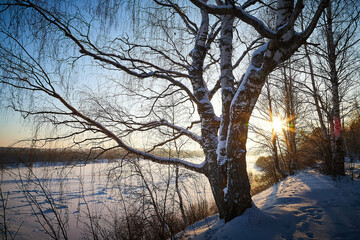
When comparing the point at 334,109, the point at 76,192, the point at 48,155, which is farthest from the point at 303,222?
the point at 76,192

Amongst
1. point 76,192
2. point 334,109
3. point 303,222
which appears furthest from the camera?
point 76,192

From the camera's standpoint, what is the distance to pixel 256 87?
243cm

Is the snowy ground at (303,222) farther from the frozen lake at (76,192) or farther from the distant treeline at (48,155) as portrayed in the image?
the distant treeline at (48,155)

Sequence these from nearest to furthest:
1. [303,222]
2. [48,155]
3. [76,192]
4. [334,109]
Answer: [303,222]
[48,155]
[334,109]
[76,192]

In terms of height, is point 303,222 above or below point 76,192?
above

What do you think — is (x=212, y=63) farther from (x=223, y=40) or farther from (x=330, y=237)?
(x=330, y=237)

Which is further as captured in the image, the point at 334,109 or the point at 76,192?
the point at 76,192

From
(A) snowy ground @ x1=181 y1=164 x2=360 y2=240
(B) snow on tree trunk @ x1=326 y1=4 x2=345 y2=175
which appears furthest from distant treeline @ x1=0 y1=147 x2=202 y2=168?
(B) snow on tree trunk @ x1=326 y1=4 x2=345 y2=175

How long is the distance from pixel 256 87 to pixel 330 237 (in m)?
2.03

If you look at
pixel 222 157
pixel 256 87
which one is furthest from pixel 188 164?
pixel 256 87

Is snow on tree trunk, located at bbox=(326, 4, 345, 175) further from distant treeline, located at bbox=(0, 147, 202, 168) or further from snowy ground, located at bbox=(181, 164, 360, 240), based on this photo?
distant treeline, located at bbox=(0, 147, 202, 168)

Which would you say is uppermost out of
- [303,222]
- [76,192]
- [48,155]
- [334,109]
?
[334,109]

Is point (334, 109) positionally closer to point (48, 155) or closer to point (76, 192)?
point (48, 155)

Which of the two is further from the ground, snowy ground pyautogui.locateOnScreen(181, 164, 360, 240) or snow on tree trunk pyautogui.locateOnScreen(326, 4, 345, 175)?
snow on tree trunk pyautogui.locateOnScreen(326, 4, 345, 175)
